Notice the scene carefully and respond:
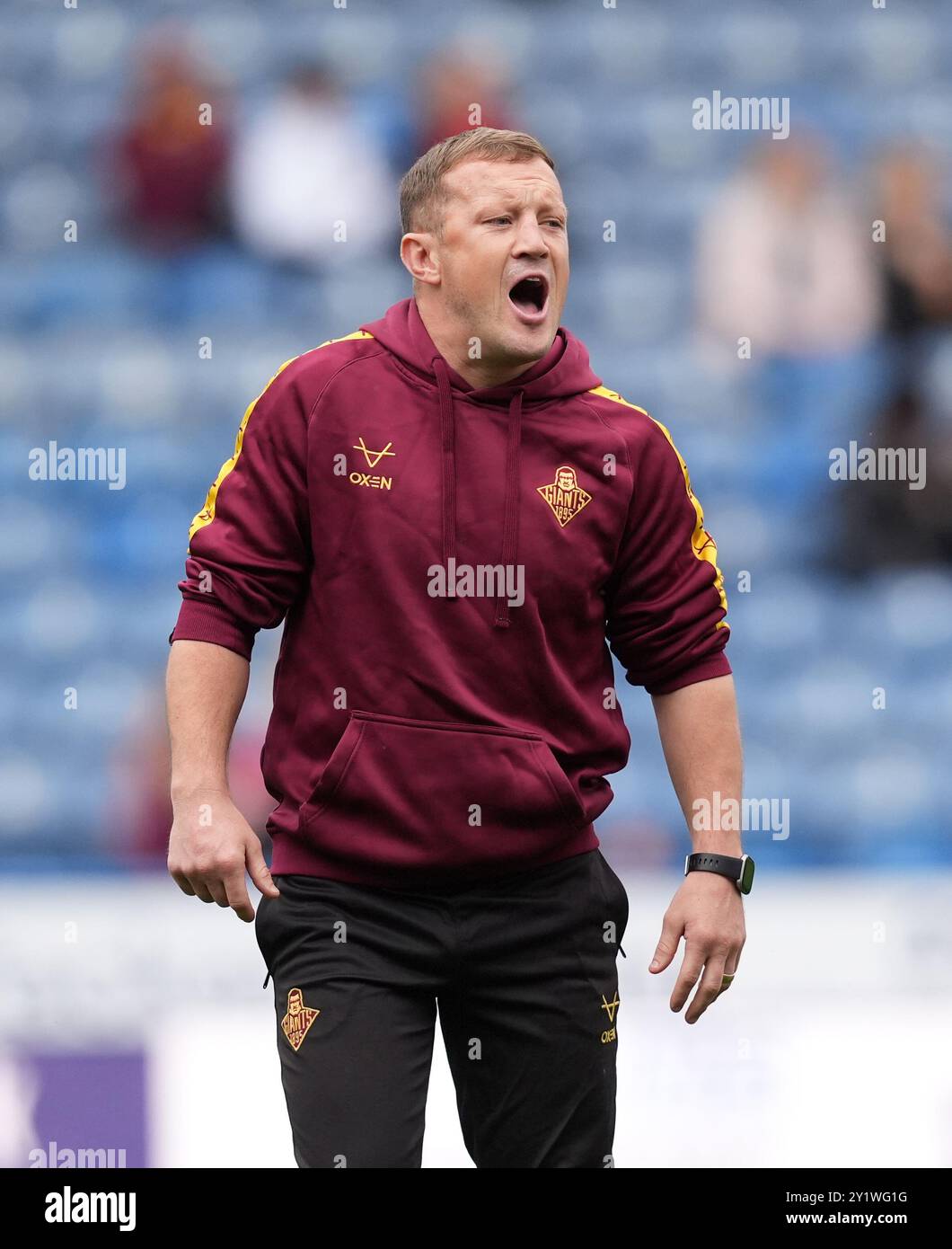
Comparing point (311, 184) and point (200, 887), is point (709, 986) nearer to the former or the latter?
point (200, 887)

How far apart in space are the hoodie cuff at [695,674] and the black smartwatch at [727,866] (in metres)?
0.24

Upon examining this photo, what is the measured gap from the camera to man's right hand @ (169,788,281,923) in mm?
2326

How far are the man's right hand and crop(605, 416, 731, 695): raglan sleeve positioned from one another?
588 millimetres

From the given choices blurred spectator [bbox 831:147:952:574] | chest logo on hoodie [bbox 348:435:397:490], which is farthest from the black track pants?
blurred spectator [bbox 831:147:952:574]

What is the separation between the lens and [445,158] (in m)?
2.60

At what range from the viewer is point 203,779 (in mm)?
2395

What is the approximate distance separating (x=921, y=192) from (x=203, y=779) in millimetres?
4509

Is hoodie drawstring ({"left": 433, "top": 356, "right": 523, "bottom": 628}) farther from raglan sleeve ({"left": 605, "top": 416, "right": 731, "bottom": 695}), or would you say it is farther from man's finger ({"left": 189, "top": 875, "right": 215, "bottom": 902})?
man's finger ({"left": 189, "top": 875, "right": 215, "bottom": 902})

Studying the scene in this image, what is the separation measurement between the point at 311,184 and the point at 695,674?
4024 mm

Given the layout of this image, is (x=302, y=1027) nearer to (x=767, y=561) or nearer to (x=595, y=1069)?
→ (x=595, y=1069)

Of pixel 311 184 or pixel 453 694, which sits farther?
pixel 311 184

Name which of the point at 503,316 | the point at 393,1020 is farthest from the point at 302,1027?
the point at 503,316

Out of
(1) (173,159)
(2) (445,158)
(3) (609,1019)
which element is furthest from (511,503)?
(1) (173,159)

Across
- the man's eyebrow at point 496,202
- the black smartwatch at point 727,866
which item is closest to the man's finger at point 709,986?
the black smartwatch at point 727,866
